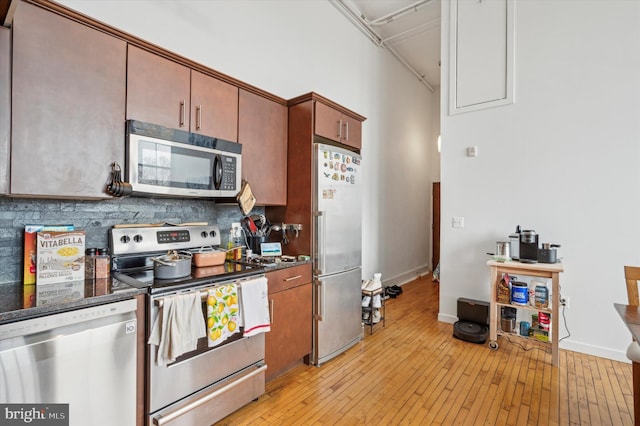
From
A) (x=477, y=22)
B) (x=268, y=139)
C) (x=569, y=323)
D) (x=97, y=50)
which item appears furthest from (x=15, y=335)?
(x=477, y=22)

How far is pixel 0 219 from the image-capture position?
1.60 metres

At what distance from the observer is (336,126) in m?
2.79

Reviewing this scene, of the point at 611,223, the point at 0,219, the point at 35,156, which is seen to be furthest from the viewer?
the point at 611,223

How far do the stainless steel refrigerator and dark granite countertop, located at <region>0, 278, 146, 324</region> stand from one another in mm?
1406

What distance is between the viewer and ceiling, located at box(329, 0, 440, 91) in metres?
4.02

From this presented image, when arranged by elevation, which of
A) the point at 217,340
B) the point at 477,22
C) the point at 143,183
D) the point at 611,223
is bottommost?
the point at 217,340

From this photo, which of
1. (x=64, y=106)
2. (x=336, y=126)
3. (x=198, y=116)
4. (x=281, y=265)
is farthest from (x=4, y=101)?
(x=336, y=126)

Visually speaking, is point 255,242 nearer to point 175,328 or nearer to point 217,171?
point 217,171

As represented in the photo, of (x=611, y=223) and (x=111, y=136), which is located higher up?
(x=111, y=136)

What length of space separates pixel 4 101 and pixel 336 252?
2.19 m

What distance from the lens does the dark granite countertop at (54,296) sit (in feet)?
3.88

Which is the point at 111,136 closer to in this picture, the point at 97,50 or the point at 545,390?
the point at 97,50

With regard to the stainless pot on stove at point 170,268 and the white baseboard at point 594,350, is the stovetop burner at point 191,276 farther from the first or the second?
the white baseboard at point 594,350

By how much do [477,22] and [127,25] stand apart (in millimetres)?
3431
